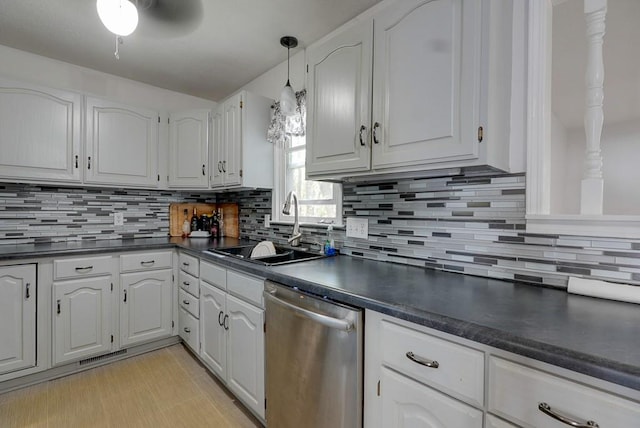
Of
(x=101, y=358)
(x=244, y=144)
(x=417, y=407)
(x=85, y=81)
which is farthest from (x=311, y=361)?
(x=85, y=81)

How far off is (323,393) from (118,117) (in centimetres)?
259

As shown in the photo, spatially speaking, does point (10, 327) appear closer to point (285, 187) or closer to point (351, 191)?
point (285, 187)

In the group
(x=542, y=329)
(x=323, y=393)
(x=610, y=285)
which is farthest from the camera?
(x=323, y=393)

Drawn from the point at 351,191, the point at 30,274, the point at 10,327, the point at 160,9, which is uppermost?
the point at 160,9

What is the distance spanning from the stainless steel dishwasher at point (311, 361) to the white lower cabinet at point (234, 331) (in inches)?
4.6

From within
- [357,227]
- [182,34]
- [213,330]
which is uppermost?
[182,34]

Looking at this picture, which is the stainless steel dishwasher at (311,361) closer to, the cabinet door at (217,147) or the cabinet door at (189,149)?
the cabinet door at (217,147)

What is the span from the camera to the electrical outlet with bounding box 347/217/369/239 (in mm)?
1807

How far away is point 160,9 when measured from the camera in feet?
5.80

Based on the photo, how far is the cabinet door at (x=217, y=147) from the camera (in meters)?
2.56

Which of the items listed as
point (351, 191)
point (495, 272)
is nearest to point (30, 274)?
point (351, 191)

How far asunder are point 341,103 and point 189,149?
177 cm

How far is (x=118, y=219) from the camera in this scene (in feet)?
8.90

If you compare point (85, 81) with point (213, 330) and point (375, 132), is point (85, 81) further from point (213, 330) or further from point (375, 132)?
point (375, 132)
